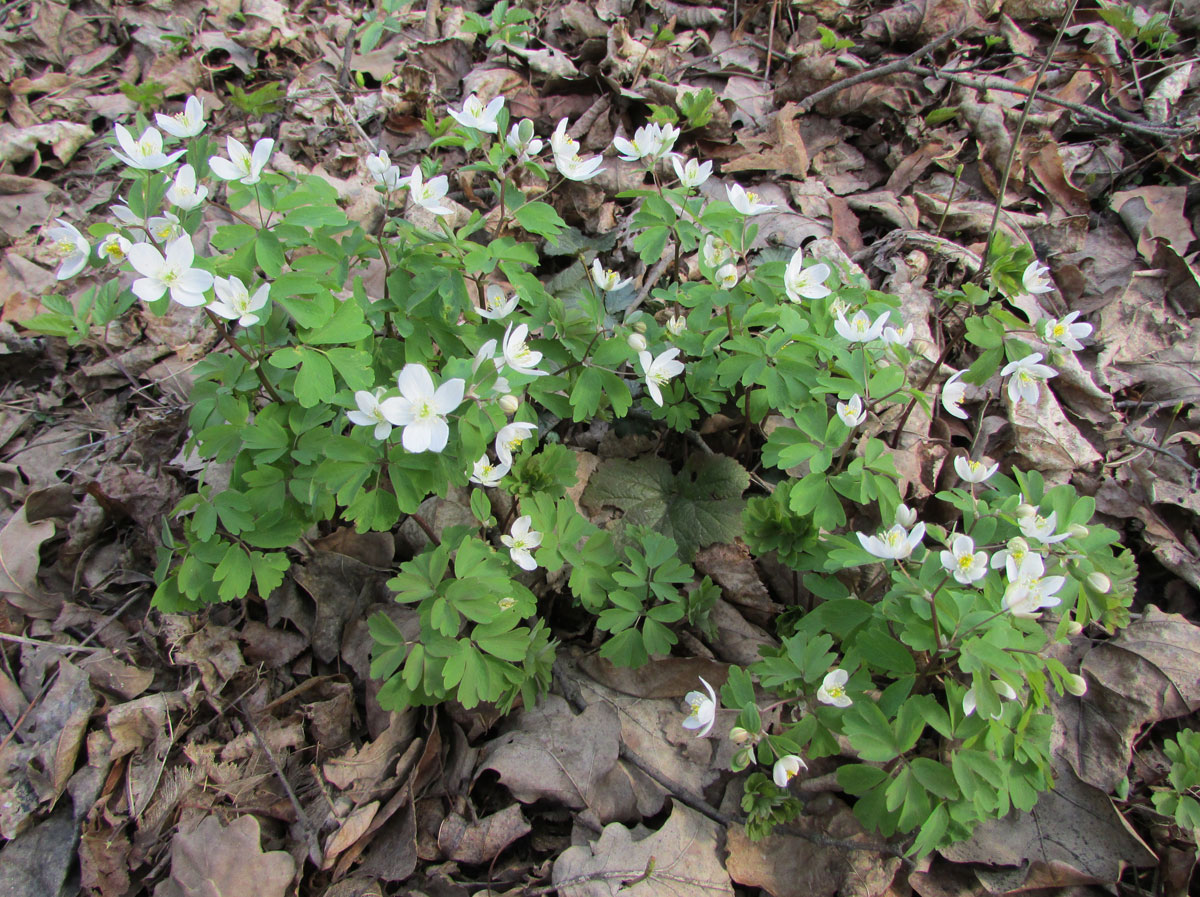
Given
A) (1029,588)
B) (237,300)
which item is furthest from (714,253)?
(237,300)

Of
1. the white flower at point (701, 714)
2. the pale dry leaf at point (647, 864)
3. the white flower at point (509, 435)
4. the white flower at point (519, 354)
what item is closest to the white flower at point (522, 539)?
the white flower at point (509, 435)

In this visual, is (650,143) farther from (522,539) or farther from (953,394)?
(522,539)

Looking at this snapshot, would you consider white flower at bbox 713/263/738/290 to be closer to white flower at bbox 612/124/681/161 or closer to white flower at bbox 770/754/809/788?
white flower at bbox 612/124/681/161

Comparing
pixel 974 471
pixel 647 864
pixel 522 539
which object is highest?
pixel 974 471

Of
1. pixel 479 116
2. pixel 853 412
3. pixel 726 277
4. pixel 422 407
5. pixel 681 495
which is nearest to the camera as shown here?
pixel 422 407

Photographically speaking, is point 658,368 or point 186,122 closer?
point 186,122

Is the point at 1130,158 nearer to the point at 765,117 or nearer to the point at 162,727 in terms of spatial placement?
the point at 765,117

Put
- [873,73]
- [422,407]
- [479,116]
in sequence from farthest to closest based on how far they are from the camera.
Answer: [873,73] < [479,116] < [422,407]
